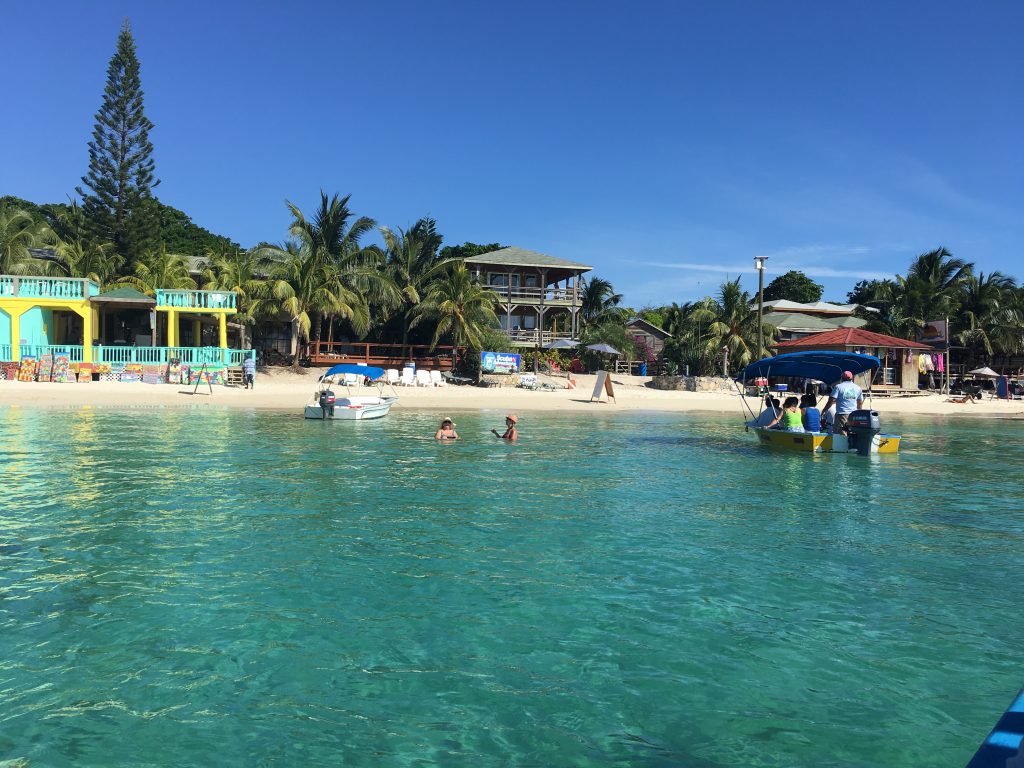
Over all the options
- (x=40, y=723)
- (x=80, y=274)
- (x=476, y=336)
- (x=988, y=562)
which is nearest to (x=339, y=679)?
(x=40, y=723)

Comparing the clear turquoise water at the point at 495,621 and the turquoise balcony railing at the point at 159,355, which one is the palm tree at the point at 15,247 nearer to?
the turquoise balcony railing at the point at 159,355

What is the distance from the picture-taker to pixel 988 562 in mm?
7711

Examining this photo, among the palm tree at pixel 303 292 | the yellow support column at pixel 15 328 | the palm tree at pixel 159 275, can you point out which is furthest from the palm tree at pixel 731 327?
the yellow support column at pixel 15 328

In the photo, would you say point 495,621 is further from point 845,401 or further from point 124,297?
point 124,297

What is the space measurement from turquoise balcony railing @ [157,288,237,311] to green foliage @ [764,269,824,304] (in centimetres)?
5701

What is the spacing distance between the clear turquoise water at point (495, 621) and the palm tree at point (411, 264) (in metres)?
27.9

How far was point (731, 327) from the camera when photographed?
4028cm

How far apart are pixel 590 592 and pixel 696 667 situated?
1.63 m

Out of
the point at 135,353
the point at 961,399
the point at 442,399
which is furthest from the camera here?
the point at 961,399

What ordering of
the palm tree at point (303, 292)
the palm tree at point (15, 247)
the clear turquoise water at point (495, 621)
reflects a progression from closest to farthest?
the clear turquoise water at point (495, 621), the palm tree at point (303, 292), the palm tree at point (15, 247)

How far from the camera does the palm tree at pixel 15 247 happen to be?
122 ft

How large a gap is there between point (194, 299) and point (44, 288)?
5.98 metres

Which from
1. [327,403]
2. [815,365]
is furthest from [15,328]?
[815,365]

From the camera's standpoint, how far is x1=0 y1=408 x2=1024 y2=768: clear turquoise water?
4062 millimetres
